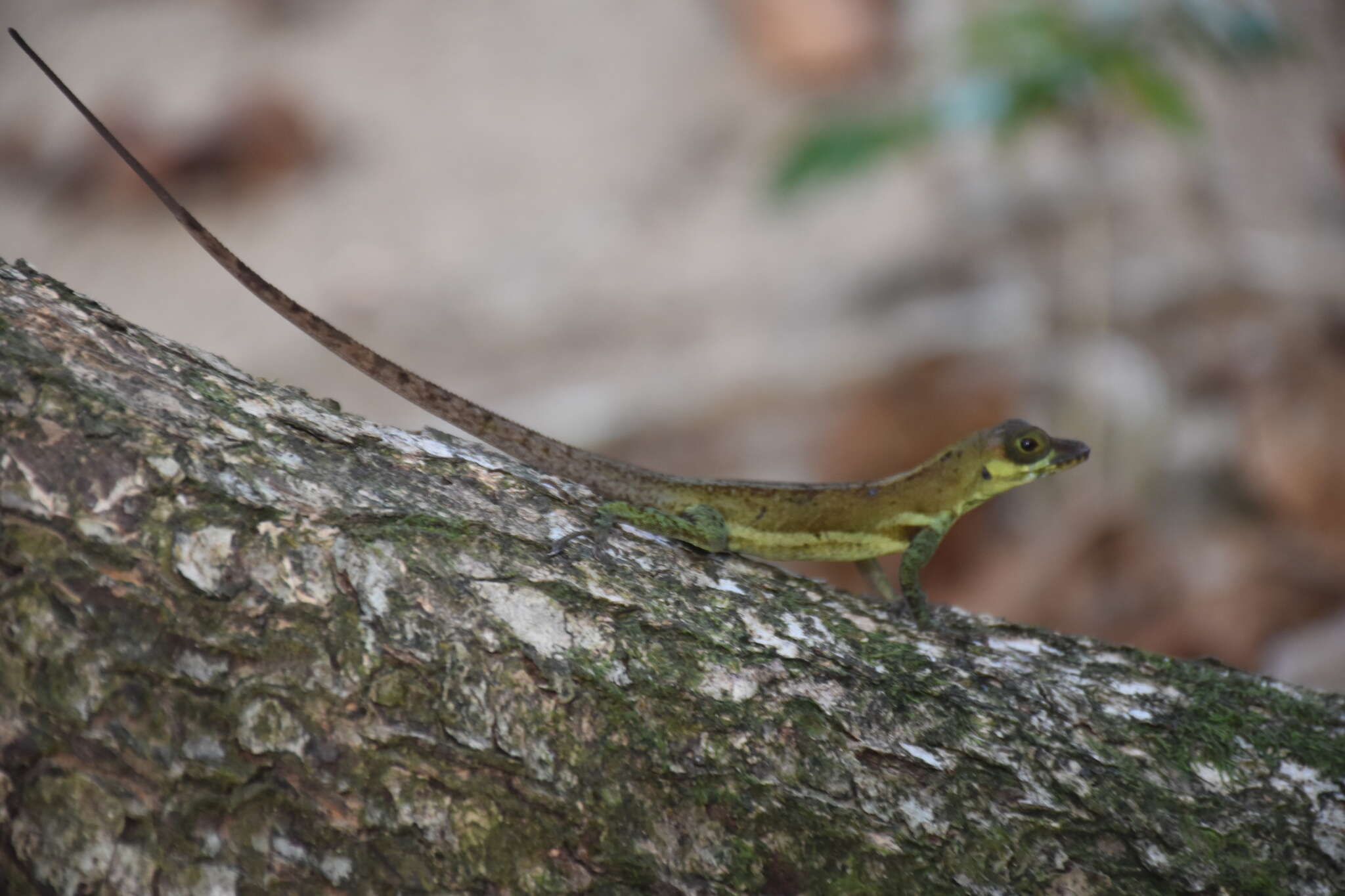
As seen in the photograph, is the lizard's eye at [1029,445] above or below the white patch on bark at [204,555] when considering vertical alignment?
above

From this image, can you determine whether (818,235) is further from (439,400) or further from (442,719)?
(442,719)

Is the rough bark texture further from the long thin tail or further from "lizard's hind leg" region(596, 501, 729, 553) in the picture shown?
"lizard's hind leg" region(596, 501, 729, 553)

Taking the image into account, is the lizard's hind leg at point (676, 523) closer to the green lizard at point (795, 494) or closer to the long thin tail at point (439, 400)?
the green lizard at point (795, 494)

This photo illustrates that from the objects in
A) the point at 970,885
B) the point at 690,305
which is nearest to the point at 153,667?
the point at 970,885

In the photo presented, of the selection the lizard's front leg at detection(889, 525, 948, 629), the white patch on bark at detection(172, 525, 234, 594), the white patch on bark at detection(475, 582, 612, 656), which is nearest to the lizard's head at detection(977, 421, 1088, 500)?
the lizard's front leg at detection(889, 525, 948, 629)

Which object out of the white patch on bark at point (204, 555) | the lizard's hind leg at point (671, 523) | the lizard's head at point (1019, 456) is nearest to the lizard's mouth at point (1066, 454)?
the lizard's head at point (1019, 456)

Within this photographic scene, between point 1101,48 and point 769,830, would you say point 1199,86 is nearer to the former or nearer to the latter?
point 1101,48


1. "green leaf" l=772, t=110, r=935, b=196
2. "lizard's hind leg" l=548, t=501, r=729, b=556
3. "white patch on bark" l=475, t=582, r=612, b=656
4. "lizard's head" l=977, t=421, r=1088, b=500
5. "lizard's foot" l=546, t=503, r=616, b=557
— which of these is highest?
"green leaf" l=772, t=110, r=935, b=196
